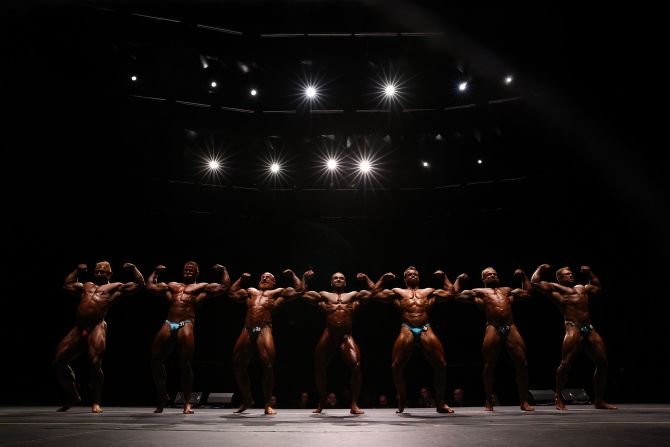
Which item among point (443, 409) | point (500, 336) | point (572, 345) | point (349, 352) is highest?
point (500, 336)

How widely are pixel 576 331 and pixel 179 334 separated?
21.9 feet

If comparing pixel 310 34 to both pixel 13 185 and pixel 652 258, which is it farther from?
pixel 652 258

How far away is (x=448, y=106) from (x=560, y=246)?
18.1 feet

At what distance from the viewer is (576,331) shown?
333 inches

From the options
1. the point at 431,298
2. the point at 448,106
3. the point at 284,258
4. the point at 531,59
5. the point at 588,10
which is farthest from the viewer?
the point at 284,258

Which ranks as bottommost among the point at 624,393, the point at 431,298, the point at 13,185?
the point at 624,393

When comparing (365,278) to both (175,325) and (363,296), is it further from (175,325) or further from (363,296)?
(175,325)

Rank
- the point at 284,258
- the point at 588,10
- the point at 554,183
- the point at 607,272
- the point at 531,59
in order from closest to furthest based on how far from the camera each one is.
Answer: the point at 588,10 → the point at 531,59 → the point at 554,183 → the point at 607,272 → the point at 284,258

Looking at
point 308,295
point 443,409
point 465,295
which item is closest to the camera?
point 443,409

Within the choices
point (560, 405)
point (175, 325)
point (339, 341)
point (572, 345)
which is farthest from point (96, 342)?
point (572, 345)

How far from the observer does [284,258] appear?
15.2m

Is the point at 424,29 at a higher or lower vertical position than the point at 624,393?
higher

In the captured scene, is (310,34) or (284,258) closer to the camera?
(310,34)

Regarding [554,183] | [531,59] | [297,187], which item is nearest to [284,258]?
[297,187]
